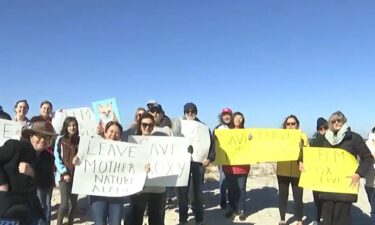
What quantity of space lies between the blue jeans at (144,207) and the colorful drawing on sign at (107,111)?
2.87 m

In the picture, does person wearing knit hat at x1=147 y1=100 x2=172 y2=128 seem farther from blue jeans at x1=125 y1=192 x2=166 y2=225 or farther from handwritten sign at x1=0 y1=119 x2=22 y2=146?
handwritten sign at x1=0 y1=119 x2=22 y2=146

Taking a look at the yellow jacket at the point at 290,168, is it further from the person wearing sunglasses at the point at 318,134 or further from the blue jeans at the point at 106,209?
the blue jeans at the point at 106,209

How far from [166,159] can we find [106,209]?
1262 mm

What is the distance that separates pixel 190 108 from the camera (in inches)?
325

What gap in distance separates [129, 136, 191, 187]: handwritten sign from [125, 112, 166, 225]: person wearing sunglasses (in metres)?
0.11

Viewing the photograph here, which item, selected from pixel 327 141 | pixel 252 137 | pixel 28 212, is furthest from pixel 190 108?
pixel 28 212

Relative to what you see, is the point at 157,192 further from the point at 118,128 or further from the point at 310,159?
the point at 310,159

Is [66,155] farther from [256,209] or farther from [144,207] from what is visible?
[256,209]

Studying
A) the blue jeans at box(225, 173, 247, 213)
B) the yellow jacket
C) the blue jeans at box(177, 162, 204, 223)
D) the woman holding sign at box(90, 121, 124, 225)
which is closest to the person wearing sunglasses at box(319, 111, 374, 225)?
the yellow jacket

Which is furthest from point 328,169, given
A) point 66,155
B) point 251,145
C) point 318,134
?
point 66,155

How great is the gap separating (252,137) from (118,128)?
11.0 ft

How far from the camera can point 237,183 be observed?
9508 mm

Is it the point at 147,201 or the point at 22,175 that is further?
the point at 147,201

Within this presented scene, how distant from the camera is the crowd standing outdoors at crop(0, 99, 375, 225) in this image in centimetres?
432
